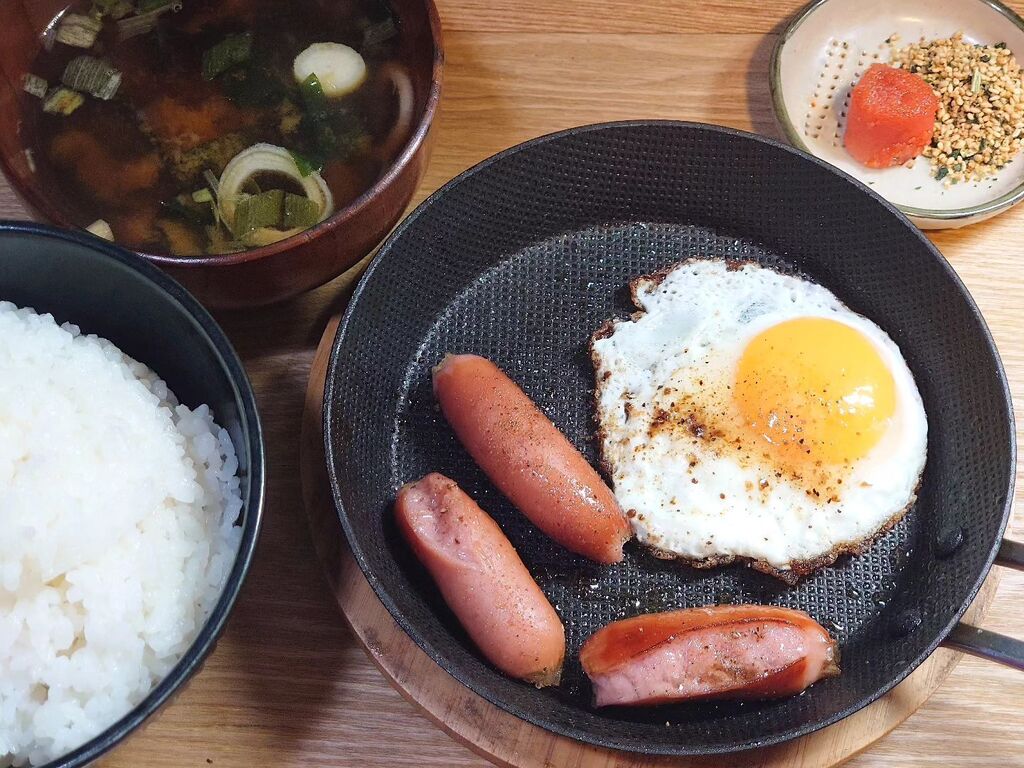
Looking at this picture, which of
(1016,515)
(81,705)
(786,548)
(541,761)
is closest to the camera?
(81,705)

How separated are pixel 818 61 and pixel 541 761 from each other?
1.77 metres

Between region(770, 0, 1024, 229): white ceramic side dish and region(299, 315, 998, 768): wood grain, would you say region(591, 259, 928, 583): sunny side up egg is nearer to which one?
region(299, 315, 998, 768): wood grain

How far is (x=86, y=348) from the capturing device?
4.98ft

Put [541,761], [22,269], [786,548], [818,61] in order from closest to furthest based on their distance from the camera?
[22,269] < [541,761] < [786,548] < [818,61]

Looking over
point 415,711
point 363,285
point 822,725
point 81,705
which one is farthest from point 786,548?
point 81,705

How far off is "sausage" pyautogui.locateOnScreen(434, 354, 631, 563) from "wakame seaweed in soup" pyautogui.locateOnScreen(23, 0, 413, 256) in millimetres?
453

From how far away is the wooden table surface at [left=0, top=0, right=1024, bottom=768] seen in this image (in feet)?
5.62

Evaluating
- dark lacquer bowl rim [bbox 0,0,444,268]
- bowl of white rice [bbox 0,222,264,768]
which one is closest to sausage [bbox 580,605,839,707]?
bowl of white rice [bbox 0,222,264,768]

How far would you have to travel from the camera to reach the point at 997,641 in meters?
1.57

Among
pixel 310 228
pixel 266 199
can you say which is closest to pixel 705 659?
pixel 310 228

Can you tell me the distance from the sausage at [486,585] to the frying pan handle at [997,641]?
0.69 metres

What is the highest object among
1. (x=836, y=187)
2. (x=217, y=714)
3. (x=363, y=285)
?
(x=836, y=187)

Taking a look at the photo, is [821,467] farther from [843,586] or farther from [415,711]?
[415,711]

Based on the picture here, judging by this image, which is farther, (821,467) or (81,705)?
(821,467)
